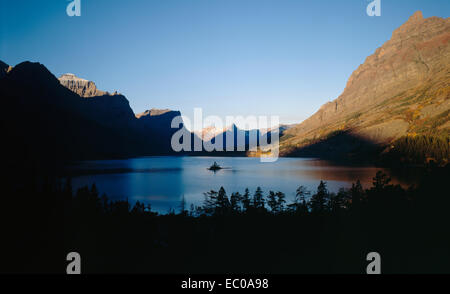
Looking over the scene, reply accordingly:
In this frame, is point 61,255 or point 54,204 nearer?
point 61,255

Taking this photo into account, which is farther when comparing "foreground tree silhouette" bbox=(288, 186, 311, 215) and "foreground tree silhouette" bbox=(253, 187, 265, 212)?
"foreground tree silhouette" bbox=(253, 187, 265, 212)

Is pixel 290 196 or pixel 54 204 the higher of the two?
pixel 54 204

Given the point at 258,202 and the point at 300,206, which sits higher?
the point at 258,202

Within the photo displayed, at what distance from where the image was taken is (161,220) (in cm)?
3525

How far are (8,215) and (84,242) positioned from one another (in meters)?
10.8

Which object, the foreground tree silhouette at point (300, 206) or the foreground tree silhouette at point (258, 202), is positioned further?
the foreground tree silhouette at point (258, 202)
